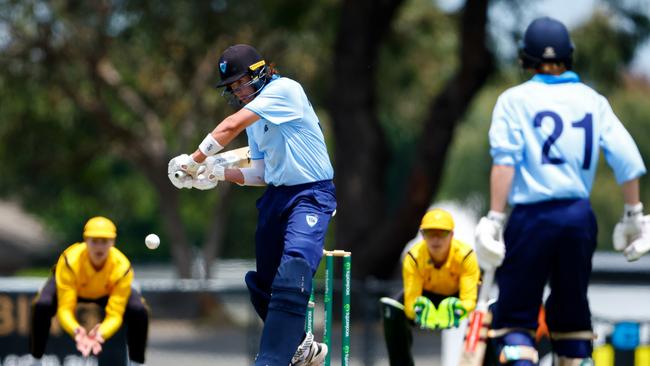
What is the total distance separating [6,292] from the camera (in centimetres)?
1423

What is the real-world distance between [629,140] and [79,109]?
85.1 ft

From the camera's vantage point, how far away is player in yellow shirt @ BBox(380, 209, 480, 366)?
350 inches

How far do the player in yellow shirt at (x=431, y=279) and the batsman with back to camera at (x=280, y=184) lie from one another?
Answer: 1737 millimetres

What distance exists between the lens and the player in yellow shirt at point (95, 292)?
32.1 ft

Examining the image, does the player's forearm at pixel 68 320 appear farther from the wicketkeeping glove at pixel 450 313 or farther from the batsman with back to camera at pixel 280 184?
the wicketkeeping glove at pixel 450 313

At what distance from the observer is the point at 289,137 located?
698cm

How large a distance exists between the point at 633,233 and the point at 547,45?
112 centimetres

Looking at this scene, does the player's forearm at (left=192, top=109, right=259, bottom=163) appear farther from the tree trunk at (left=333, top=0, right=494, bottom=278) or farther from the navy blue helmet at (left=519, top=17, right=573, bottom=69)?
the tree trunk at (left=333, top=0, right=494, bottom=278)

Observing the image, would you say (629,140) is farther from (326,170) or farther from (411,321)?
(411,321)

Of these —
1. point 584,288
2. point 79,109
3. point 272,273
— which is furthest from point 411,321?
point 79,109

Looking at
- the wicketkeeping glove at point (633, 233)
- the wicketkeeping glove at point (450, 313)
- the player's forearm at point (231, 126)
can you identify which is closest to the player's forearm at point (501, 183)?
the wicketkeeping glove at point (633, 233)

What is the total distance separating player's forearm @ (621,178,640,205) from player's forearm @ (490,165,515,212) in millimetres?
666

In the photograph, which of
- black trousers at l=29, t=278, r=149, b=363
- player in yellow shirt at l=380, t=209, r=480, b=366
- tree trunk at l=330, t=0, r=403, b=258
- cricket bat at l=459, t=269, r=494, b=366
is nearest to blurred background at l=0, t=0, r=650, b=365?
tree trunk at l=330, t=0, r=403, b=258

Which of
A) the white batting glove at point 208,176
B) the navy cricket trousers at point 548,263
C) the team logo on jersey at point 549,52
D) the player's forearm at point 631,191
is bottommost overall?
the navy cricket trousers at point 548,263
